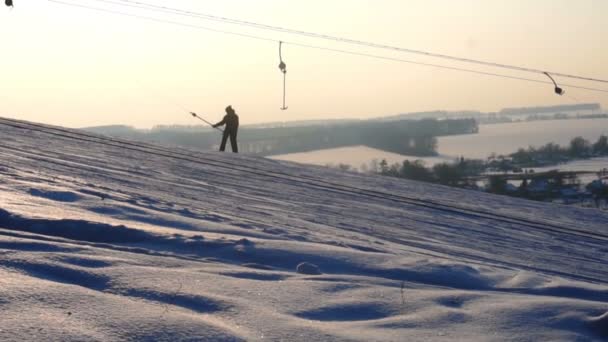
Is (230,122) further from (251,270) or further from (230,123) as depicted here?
(251,270)

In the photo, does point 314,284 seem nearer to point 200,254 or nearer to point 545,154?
point 200,254

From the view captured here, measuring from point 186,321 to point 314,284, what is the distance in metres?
1.11

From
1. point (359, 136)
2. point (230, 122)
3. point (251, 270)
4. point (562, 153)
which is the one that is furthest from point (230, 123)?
point (359, 136)

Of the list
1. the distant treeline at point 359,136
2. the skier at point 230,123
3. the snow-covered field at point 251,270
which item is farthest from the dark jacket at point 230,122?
the distant treeline at point 359,136

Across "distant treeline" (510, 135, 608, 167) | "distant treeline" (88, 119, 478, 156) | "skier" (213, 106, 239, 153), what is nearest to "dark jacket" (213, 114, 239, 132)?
"skier" (213, 106, 239, 153)

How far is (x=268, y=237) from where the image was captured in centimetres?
611

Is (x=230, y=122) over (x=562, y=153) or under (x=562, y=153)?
over

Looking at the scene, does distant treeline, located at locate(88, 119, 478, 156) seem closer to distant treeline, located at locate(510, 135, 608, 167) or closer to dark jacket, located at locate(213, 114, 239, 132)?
distant treeline, located at locate(510, 135, 608, 167)

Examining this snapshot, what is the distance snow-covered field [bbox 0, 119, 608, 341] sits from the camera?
3.66m

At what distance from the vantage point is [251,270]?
4.81 metres

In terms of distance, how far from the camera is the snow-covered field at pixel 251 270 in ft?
12.0

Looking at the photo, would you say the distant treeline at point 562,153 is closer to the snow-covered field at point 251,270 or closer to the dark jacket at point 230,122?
the dark jacket at point 230,122

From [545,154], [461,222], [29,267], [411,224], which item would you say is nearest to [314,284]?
[29,267]

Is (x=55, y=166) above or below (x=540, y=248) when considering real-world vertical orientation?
above
